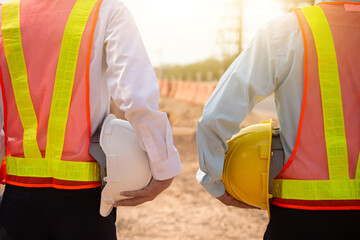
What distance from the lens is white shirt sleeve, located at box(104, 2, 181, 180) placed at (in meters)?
2.07

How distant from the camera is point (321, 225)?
2033 mm

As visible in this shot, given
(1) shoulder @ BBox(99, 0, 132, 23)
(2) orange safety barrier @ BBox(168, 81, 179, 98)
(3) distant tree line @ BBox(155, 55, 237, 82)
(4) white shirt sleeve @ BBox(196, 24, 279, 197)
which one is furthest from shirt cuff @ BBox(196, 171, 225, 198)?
(3) distant tree line @ BBox(155, 55, 237, 82)

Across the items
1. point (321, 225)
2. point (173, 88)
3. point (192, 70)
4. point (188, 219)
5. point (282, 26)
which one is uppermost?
point (282, 26)

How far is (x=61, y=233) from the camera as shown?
82.8 inches

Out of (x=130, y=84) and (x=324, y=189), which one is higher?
(x=130, y=84)

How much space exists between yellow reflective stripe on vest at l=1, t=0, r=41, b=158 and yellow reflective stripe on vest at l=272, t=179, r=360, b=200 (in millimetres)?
1270

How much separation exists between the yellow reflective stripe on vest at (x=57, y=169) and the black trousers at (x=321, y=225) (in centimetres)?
97

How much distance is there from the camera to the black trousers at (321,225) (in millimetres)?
2020

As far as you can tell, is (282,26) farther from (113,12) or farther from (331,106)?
(113,12)

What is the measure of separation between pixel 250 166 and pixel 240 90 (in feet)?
1.29

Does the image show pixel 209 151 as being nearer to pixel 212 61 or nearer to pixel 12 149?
pixel 12 149

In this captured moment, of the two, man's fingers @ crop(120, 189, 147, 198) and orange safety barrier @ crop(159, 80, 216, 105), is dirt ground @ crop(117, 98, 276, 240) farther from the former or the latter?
orange safety barrier @ crop(159, 80, 216, 105)

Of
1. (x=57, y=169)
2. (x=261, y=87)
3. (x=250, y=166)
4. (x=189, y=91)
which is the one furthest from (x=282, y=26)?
(x=189, y=91)

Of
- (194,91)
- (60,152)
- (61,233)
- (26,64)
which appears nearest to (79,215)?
(61,233)
